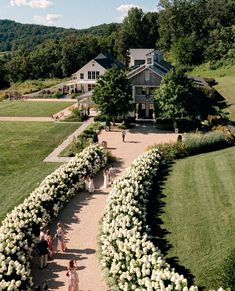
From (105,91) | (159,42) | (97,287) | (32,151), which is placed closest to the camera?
(97,287)

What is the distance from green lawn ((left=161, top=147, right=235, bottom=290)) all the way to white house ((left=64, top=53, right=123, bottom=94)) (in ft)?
144

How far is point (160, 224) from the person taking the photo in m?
20.6

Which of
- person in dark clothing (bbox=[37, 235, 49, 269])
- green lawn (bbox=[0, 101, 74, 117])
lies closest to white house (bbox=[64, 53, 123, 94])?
green lawn (bbox=[0, 101, 74, 117])

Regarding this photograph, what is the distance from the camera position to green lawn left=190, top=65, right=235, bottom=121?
2125 inches

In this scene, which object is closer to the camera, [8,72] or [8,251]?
[8,251]

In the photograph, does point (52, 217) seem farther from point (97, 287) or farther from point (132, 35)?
point (132, 35)

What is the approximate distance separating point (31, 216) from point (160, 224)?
6225 millimetres

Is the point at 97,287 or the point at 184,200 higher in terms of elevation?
the point at 184,200

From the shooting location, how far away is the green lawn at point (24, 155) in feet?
87.2

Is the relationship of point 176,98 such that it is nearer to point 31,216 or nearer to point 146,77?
point 146,77

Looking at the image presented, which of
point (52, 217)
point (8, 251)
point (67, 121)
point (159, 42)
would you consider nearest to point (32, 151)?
point (67, 121)

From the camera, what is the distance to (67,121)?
48969 millimetres

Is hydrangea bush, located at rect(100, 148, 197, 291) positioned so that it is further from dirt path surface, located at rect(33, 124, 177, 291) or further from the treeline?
the treeline

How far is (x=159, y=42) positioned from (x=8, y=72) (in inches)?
1493
